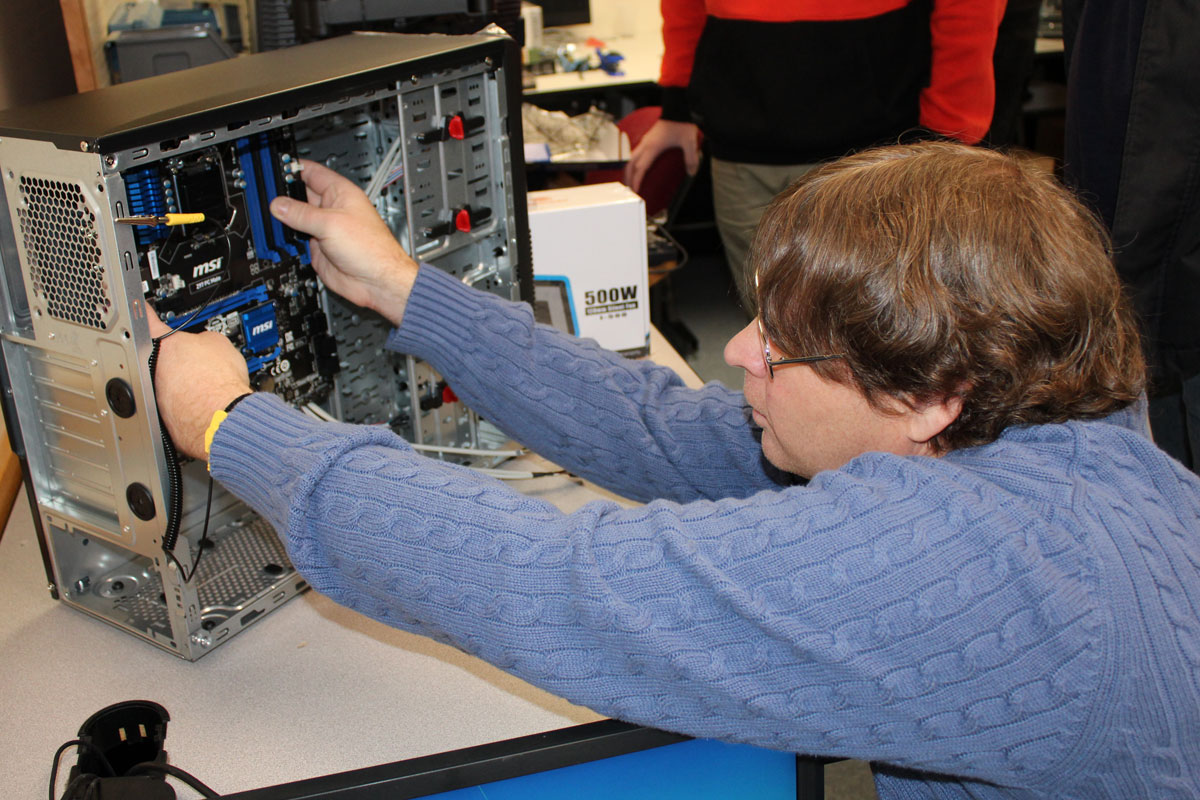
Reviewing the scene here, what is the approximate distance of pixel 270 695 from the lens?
3.39 feet

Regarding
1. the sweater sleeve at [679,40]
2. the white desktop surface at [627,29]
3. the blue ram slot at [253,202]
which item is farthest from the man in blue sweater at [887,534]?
the white desktop surface at [627,29]

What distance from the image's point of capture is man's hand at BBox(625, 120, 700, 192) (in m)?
2.51

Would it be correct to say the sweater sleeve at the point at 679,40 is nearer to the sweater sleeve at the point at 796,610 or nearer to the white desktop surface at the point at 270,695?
the white desktop surface at the point at 270,695

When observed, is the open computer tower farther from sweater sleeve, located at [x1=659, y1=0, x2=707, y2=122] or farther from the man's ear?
sweater sleeve, located at [x1=659, y1=0, x2=707, y2=122]

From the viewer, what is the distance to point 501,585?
2.46 feet

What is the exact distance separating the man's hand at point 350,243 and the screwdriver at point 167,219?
15cm

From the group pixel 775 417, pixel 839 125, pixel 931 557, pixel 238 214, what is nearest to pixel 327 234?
pixel 238 214

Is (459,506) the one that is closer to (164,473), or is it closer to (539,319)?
(164,473)

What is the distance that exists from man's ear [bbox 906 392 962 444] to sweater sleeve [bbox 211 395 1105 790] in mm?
85

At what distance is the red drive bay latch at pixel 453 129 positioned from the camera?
4.10 feet

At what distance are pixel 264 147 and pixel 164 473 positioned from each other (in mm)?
380

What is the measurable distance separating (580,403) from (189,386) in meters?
0.41

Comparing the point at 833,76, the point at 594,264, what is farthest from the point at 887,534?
the point at 833,76

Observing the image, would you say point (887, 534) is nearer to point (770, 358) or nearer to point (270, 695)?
point (770, 358)
